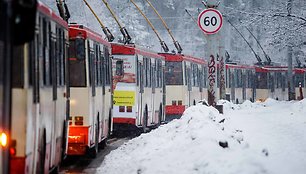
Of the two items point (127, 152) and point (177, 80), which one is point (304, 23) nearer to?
point (177, 80)

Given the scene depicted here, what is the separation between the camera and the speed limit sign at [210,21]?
21734mm

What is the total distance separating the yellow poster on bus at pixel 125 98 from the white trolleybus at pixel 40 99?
1103 cm

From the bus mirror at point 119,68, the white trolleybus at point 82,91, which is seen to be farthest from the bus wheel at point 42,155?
the bus mirror at point 119,68

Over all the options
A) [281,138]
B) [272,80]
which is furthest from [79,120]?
[272,80]

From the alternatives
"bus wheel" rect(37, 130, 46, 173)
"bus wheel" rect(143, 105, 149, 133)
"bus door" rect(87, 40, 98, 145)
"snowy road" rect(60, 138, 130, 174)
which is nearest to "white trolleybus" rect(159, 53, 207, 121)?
"bus wheel" rect(143, 105, 149, 133)

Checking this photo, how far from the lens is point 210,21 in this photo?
21859 millimetres

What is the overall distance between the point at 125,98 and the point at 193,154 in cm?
1241

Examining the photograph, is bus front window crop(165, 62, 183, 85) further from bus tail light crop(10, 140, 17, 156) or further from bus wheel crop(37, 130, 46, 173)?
bus tail light crop(10, 140, 17, 156)

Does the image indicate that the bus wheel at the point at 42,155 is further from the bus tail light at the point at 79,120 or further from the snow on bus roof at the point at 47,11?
the bus tail light at the point at 79,120

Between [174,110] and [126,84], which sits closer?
[126,84]

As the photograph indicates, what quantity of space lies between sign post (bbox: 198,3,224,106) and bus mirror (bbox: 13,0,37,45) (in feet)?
45.8

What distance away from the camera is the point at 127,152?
20.0 m

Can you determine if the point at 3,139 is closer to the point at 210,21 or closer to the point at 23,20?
the point at 23,20

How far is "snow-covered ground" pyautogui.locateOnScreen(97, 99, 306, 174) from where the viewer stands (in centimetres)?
1330
